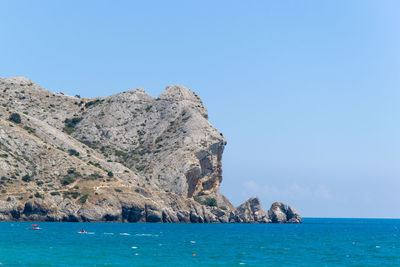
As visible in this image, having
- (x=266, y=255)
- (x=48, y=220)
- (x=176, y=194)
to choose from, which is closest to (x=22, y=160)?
(x=48, y=220)

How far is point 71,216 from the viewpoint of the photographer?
155125 mm

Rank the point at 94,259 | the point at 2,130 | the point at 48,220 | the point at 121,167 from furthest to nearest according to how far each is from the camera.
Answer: the point at 121,167
the point at 2,130
the point at 48,220
the point at 94,259

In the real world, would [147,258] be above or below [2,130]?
below

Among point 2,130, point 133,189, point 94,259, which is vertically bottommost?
point 94,259

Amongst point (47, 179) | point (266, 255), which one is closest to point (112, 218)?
point (47, 179)

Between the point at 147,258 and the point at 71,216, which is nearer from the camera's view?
the point at 147,258

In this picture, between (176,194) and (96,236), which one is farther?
(176,194)

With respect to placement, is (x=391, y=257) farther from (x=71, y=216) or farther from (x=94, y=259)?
(x=71, y=216)

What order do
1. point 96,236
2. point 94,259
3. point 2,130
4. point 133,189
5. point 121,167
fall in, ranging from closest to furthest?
point 94,259 → point 96,236 → point 133,189 → point 2,130 → point 121,167

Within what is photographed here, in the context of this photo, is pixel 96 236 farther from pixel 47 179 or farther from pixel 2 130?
pixel 2 130

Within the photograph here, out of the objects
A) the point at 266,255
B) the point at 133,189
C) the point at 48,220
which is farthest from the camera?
the point at 133,189

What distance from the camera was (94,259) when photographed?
232 ft

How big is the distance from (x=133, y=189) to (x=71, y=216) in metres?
21.0

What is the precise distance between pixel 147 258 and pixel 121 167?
411 feet
